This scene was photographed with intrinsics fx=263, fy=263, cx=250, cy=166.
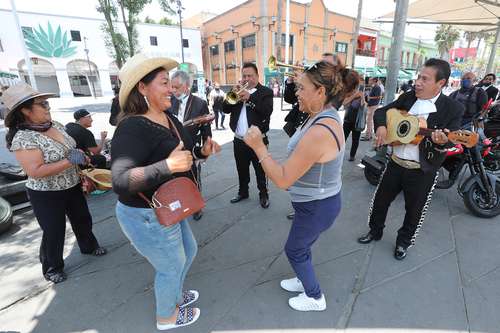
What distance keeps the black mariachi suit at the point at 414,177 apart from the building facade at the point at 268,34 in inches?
954

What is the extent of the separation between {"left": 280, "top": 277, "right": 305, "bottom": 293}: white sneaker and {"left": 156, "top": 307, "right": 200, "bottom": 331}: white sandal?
2.52ft

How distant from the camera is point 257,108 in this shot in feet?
11.7

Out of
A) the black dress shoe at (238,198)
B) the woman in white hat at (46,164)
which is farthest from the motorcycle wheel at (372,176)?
the woman in white hat at (46,164)

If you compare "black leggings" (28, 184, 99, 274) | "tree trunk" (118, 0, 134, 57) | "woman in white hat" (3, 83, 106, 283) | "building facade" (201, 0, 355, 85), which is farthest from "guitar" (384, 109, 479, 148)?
"building facade" (201, 0, 355, 85)

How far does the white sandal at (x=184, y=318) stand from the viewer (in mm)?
1976

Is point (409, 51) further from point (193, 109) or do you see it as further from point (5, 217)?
point (5, 217)

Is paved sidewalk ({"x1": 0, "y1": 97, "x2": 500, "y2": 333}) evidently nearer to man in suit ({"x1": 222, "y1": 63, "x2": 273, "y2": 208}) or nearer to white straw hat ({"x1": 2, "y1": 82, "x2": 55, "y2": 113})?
man in suit ({"x1": 222, "y1": 63, "x2": 273, "y2": 208})

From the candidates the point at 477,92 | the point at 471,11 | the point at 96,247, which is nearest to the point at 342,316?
the point at 96,247

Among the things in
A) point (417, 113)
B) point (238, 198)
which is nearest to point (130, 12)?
point (238, 198)

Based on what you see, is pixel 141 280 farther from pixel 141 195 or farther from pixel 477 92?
pixel 477 92

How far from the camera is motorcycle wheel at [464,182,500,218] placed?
3.39 metres

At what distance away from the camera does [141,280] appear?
2525mm

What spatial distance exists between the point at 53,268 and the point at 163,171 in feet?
6.71

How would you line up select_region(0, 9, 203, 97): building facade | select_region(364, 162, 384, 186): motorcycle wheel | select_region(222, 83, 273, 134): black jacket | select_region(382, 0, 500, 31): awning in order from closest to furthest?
select_region(222, 83, 273, 134): black jacket → select_region(364, 162, 384, 186): motorcycle wheel → select_region(382, 0, 500, 31): awning → select_region(0, 9, 203, 97): building facade
